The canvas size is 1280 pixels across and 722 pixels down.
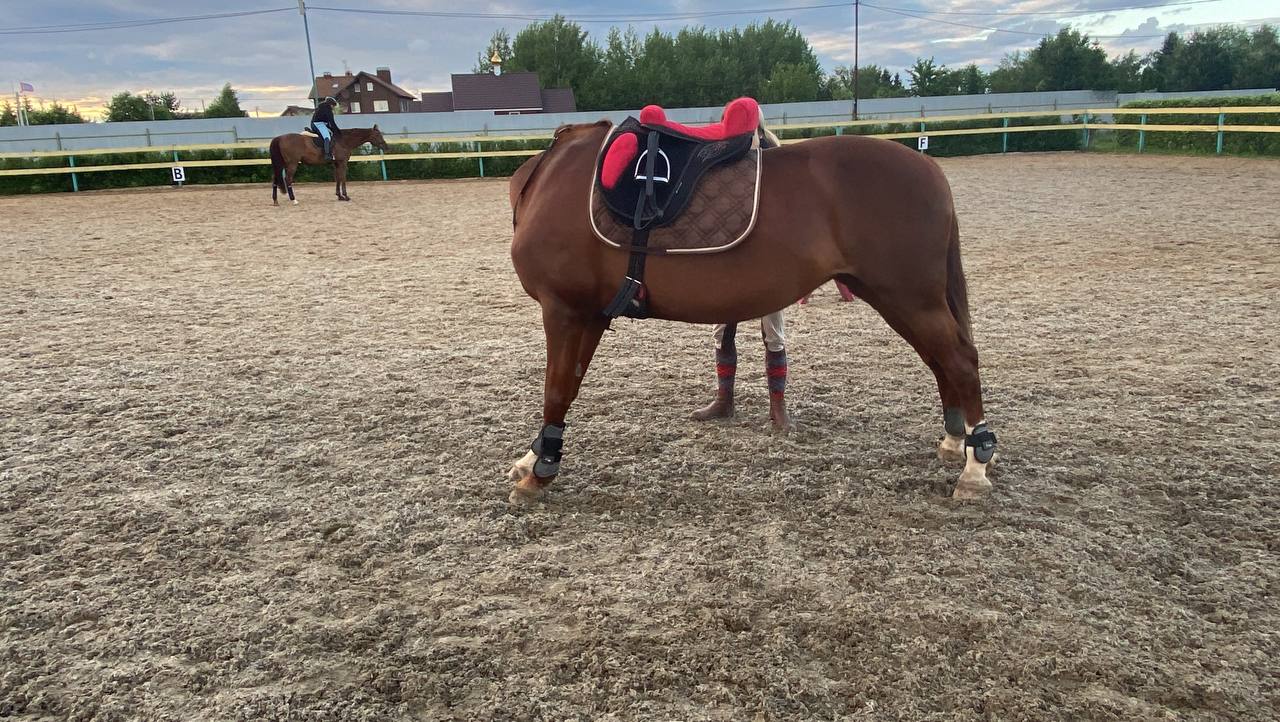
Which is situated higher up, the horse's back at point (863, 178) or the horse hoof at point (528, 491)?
the horse's back at point (863, 178)

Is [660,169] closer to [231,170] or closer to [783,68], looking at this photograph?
[231,170]

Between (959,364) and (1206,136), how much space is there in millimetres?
20203

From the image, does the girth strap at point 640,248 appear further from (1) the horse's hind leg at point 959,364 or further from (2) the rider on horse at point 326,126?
(2) the rider on horse at point 326,126

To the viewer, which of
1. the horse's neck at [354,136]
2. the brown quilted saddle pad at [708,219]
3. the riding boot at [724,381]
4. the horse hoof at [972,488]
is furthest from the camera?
the horse's neck at [354,136]

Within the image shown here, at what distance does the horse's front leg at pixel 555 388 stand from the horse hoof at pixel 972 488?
1.71m

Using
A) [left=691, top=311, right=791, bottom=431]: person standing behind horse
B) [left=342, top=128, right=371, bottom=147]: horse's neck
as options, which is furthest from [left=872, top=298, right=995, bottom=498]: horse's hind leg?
[left=342, top=128, right=371, bottom=147]: horse's neck

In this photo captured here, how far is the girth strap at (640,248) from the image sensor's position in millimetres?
3346

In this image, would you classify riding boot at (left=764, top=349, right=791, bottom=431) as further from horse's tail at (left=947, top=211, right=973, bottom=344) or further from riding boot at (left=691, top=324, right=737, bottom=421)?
horse's tail at (left=947, top=211, right=973, bottom=344)

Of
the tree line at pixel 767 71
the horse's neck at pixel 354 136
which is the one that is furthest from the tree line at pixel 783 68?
the horse's neck at pixel 354 136

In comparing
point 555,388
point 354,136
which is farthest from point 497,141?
point 555,388

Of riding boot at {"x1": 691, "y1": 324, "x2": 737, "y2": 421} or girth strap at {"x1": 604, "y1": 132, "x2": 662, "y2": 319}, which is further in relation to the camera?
riding boot at {"x1": 691, "y1": 324, "x2": 737, "y2": 421}

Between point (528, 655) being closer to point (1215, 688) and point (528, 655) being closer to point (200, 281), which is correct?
point (1215, 688)

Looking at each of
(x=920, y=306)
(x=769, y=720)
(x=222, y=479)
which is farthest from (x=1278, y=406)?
(x=222, y=479)

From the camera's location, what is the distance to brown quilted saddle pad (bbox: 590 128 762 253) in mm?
3338
